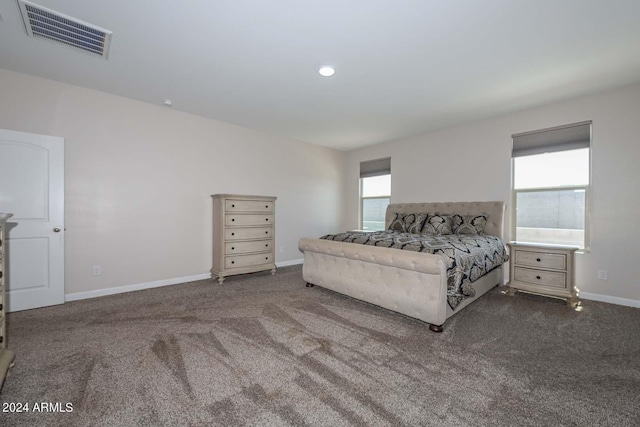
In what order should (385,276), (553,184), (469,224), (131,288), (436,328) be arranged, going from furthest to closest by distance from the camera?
(469,224)
(553,184)
(131,288)
(385,276)
(436,328)

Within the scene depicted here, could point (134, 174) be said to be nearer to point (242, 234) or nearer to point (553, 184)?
point (242, 234)

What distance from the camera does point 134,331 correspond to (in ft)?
7.77

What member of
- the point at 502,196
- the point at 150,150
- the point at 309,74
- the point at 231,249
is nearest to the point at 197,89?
the point at 150,150

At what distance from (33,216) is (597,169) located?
6.46 m

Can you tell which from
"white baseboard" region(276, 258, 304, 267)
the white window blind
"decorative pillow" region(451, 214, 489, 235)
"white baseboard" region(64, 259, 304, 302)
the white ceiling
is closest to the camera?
the white ceiling

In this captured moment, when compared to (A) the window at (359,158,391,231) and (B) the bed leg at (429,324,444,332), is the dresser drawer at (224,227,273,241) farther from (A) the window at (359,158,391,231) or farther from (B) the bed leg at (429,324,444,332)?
(B) the bed leg at (429,324,444,332)

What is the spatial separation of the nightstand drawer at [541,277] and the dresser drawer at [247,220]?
140 inches

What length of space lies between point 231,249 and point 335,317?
6.71 feet

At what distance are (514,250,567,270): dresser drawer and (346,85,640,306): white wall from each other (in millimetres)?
553

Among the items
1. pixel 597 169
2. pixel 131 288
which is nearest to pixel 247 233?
pixel 131 288

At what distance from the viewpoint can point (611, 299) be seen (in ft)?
10.4

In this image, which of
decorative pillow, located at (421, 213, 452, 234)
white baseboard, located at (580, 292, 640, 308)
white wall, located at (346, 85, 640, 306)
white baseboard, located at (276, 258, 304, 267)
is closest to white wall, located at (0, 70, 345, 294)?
white baseboard, located at (276, 258, 304, 267)

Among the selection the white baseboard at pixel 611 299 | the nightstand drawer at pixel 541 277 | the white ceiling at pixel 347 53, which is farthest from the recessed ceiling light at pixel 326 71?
the white baseboard at pixel 611 299

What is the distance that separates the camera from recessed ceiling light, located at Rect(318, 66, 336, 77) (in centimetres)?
271
